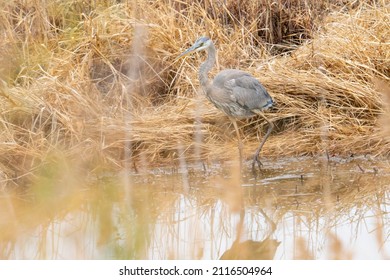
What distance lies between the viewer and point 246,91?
22.2 ft

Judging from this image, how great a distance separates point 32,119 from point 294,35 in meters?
2.74

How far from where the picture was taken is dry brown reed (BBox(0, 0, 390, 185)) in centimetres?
687

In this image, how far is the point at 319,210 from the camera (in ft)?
18.3

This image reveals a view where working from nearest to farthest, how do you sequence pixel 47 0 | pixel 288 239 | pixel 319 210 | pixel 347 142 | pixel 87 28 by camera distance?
pixel 288 239, pixel 319 210, pixel 347 142, pixel 87 28, pixel 47 0

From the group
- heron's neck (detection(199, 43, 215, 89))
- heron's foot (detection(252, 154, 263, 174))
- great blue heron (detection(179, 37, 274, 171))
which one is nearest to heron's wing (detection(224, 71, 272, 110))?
great blue heron (detection(179, 37, 274, 171))

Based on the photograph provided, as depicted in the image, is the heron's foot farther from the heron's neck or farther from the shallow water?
the heron's neck

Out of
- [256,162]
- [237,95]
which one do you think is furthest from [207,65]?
[256,162]

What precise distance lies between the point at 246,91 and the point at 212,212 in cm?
142

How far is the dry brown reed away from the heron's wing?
42cm

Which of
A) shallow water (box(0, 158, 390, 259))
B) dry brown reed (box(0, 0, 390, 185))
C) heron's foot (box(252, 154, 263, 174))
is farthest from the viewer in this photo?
dry brown reed (box(0, 0, 390, 185))

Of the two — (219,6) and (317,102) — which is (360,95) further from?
(219,6)

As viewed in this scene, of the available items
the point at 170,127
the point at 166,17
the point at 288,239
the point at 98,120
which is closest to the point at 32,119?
the point at 98,120

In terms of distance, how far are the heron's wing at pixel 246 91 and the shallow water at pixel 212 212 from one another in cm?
48

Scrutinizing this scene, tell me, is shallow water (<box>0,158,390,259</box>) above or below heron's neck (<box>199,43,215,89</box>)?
below
